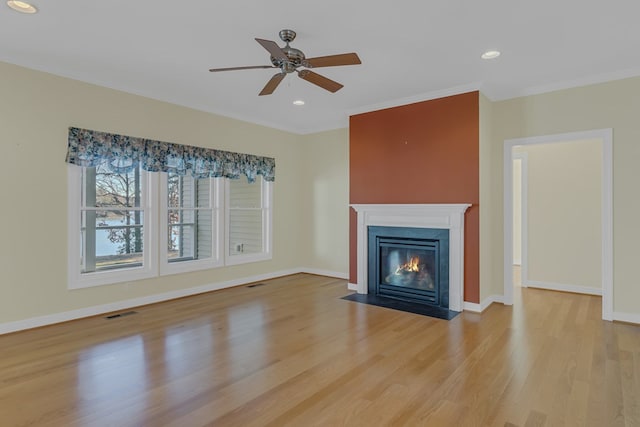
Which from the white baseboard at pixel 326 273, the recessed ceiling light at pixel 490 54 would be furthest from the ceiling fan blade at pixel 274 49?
the white baseboard at pixel 326 273

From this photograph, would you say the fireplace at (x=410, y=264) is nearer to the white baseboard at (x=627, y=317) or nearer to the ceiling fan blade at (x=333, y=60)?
the white baseboard at (x=627, y=317)

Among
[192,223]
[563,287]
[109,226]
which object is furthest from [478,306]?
[109,226]

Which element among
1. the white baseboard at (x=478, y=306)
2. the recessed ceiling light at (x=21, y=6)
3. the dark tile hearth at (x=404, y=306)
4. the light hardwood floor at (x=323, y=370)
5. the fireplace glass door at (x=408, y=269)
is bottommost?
the light hardwood floor at (x=323, y=370)

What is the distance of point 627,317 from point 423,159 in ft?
9.56

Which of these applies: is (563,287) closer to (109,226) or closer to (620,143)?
(620,143)

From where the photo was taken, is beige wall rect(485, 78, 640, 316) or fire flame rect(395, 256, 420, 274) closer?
beige wall rect(485, 78, 640, 316)

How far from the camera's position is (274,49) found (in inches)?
109

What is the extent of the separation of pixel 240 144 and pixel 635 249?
5420 millimetres

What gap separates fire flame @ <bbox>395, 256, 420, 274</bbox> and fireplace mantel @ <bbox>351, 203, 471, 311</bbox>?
1.58ft

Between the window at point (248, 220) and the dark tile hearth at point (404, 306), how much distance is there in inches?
78.6

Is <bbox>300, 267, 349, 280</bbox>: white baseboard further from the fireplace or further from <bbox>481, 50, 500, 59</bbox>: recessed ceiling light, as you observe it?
<bbox>481, 50, 500, 59</bbox>: recessed ceiling light

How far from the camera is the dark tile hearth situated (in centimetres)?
432

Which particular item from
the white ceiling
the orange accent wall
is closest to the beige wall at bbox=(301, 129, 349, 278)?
the orange accent wall

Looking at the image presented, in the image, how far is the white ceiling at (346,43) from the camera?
277 centimetres
